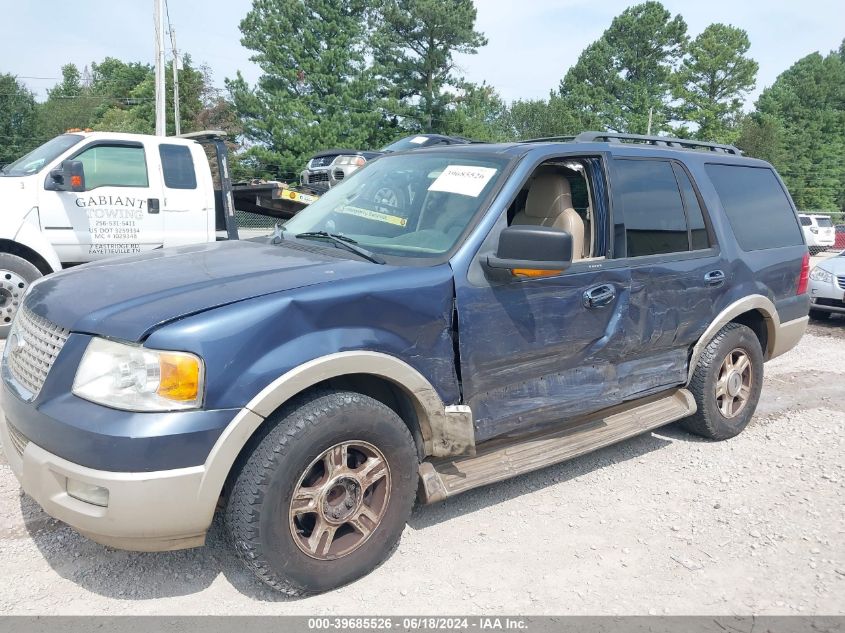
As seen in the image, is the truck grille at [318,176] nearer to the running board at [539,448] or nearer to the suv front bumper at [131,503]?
the running board at [539,448]

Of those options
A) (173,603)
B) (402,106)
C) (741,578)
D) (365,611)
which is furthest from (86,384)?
(402,106)

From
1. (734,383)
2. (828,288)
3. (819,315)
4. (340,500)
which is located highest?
(340,500)

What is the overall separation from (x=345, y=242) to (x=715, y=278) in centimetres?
246

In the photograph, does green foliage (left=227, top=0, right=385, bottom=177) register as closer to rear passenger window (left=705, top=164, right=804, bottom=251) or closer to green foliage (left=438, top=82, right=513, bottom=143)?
green foliage (left=438, top=82, right=513, bottom=143)

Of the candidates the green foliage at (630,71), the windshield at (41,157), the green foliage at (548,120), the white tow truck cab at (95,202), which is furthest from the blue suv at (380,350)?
the green foliage at (630,71)

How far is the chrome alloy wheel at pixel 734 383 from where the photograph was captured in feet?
15.6

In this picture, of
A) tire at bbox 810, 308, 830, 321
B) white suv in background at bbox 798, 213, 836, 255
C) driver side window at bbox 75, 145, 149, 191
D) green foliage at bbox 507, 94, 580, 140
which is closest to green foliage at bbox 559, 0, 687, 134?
green foliage at bbox 507, 94, 580, 140

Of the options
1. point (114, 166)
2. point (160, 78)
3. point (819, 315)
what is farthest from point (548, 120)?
point (114, 166)

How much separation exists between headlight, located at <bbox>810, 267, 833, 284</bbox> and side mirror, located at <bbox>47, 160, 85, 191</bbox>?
9438 millimetres

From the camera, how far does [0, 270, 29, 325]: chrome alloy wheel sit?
22.1 ft

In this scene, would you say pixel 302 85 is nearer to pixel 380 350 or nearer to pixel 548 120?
pixel 548 120

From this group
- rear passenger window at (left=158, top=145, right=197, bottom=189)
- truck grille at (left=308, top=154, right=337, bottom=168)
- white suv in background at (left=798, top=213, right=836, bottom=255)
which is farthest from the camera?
white suv in background at (left=798, top=213, right=836, bottom=255)

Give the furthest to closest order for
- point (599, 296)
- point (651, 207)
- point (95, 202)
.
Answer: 1. point (95, 202)
2. point (651, 207)
3. point (599, 296)

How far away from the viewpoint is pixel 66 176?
7.02 meters
